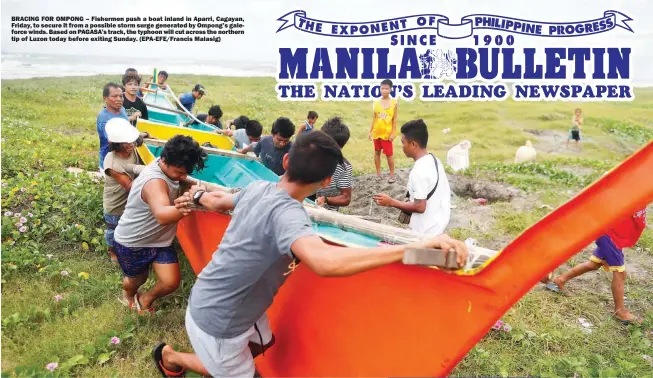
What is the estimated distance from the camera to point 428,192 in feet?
11.2

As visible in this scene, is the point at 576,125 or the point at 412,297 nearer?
the point at 412,297

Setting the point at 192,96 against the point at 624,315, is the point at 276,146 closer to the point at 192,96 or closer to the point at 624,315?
the point at 624,315

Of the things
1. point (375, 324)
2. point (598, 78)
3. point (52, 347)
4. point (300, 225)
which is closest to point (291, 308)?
point (375, 324)

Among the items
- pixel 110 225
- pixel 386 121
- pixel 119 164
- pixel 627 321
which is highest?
pixel 386 121

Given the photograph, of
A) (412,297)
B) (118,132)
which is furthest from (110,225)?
(412,297)

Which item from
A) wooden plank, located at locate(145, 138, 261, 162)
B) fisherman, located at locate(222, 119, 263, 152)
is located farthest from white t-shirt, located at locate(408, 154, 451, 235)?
fisherman, located at locate(222, 119, 263, 152)

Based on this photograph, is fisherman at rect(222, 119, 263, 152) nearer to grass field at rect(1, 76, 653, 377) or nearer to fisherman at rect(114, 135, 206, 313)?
grass field at rect(1, 76, 653, 377)

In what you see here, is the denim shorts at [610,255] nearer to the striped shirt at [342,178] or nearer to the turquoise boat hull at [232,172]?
the striped shirt at [342,178]

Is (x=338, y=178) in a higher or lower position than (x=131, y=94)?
lower

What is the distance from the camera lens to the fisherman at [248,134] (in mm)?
5652

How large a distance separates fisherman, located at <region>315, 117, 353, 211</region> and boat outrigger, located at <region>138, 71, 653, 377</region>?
112 cm

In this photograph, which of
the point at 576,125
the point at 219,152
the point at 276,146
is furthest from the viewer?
the point at 576,125

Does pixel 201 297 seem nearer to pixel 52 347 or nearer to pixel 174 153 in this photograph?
pixel 174 153

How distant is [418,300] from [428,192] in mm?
1365
